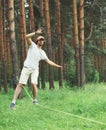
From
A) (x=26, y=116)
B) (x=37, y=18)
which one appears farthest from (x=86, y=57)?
(x=26, y=116)

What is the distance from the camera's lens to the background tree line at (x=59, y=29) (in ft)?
78.4

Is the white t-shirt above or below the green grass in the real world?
above

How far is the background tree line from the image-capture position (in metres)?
23.9

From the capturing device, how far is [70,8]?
30188 mm

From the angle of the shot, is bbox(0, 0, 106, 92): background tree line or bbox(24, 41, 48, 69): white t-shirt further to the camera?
bbox(0, 0, 106, 92): background tree line

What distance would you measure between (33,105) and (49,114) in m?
2.22

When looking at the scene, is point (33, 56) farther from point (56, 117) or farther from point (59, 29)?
point (59, 29)

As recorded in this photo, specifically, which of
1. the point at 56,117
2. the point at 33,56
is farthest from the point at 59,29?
the point at 56,117

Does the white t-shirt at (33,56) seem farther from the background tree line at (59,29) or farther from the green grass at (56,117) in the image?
the background tree line at (59,29)

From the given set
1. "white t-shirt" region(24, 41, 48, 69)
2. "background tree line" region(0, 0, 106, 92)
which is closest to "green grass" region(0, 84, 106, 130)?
"white t-shirt" region(24, 41, 48, 69)

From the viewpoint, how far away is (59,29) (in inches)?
1041

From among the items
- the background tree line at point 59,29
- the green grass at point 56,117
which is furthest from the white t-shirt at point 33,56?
the background tree line at point 59,29

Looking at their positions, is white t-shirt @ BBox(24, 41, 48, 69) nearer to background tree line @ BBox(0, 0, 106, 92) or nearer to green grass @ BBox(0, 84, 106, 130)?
green grass @ BBox(0, 84, 106, 130)

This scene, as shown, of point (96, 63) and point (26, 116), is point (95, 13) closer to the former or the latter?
point (96, 63)
